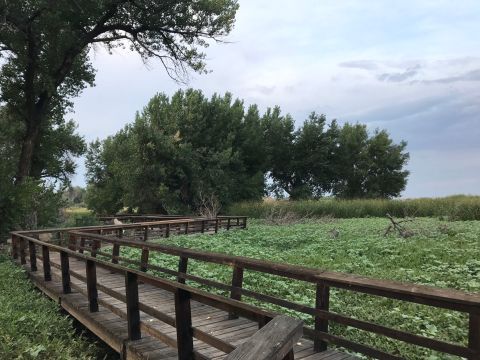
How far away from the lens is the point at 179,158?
34.8m

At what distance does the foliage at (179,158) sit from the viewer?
3391 cm

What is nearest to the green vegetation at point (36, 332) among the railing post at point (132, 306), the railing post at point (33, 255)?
the railing post at point (132, 306)

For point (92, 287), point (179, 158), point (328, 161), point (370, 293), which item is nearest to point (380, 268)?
point (92, 287)

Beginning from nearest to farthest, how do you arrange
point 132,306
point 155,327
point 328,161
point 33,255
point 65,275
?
point 132,306 < point 155,327 < point 65,275 < point 33,255 < point 328,161

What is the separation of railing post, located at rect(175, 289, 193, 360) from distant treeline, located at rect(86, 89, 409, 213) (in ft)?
93.5

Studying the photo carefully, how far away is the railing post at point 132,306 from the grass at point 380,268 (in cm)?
241

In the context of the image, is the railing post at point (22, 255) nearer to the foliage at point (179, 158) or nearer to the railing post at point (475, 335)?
the railing post at point (475, 335)

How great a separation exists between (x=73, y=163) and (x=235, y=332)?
30.4 metres

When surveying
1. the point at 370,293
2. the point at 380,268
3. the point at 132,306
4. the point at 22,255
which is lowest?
the point at 22,255

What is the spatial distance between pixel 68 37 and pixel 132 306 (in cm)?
1716

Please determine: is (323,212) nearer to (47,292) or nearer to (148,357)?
(47,292)

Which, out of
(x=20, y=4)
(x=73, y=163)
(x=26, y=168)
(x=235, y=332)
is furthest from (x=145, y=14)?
(x=235, y=332)

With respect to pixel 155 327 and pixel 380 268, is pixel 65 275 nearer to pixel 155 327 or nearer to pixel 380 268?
pixel 155 327

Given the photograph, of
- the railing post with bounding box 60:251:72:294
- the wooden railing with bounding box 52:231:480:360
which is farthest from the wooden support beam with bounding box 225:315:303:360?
the railing post with bounding box 60:251:72:294
